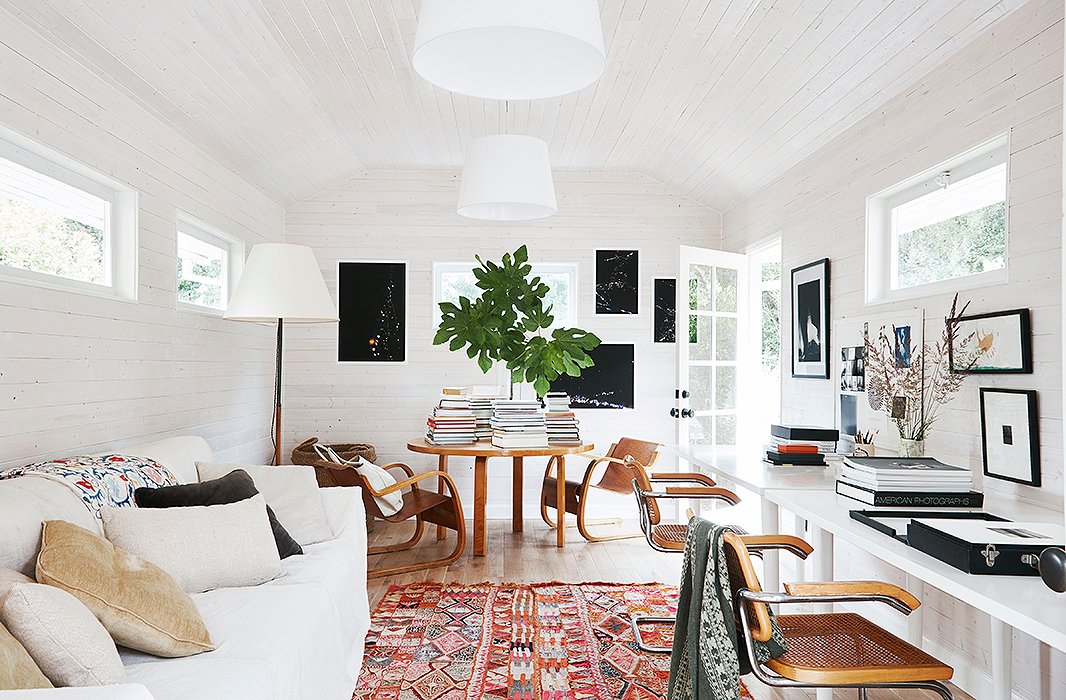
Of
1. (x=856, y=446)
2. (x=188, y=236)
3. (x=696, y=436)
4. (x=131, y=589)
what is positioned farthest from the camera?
(x=696, y=436)

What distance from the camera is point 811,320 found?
4512 millimetres

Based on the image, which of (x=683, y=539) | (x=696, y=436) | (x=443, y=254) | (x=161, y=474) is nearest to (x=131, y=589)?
(x=161, y=474)

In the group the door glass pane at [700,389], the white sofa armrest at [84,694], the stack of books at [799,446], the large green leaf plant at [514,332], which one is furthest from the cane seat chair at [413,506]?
the white sofa armrest at [84,694]

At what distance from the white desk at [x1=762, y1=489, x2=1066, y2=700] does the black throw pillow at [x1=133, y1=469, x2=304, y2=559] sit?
1778 millimetres

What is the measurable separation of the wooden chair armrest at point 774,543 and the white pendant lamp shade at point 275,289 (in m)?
2.63

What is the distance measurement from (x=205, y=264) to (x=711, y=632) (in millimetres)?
3886

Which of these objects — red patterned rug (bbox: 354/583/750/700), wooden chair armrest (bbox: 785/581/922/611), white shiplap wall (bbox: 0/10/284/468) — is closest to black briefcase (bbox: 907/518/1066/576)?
wooden chair armrest (bbox: 785/581/922/611)

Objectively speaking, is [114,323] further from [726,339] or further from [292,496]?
[726,339]

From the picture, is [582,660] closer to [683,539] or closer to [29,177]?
[683,539]

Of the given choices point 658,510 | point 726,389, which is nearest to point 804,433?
point 658,510

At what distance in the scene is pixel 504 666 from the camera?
3.22 m

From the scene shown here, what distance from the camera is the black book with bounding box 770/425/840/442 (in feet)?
11.5

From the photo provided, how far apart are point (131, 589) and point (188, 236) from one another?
3.04m

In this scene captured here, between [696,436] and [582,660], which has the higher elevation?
[696,436]
